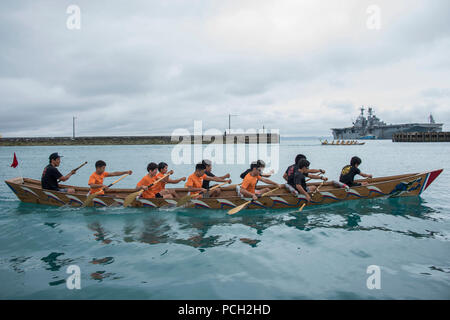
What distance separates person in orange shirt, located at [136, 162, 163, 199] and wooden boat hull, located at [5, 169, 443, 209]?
0.44m

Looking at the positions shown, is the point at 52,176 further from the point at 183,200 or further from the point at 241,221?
the point at 241,221

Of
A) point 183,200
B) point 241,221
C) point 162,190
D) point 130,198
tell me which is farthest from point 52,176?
point 241,221

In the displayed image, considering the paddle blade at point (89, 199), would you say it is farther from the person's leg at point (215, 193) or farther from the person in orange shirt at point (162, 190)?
the person's leg at point (215, 193)

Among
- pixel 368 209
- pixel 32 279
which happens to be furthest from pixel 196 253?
pixel 368 209

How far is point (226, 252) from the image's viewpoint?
23.0ft

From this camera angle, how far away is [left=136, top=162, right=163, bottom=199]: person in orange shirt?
34.8 feet

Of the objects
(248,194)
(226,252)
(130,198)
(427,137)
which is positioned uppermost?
(427,137)

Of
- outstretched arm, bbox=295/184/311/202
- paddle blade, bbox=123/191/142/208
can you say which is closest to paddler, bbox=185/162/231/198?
paddle blade, bbox=123/191/142/208

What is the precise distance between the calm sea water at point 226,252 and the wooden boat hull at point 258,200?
36 cm

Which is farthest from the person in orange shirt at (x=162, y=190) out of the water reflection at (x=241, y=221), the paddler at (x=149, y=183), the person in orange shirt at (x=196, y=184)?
the person in orange shirt at (x=196, y=184)

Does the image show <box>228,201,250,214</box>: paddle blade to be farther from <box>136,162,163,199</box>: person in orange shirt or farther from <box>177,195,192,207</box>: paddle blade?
<box>136,162,163,199</box>: person in orange shirt

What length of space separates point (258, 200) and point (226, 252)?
386 centimetres
